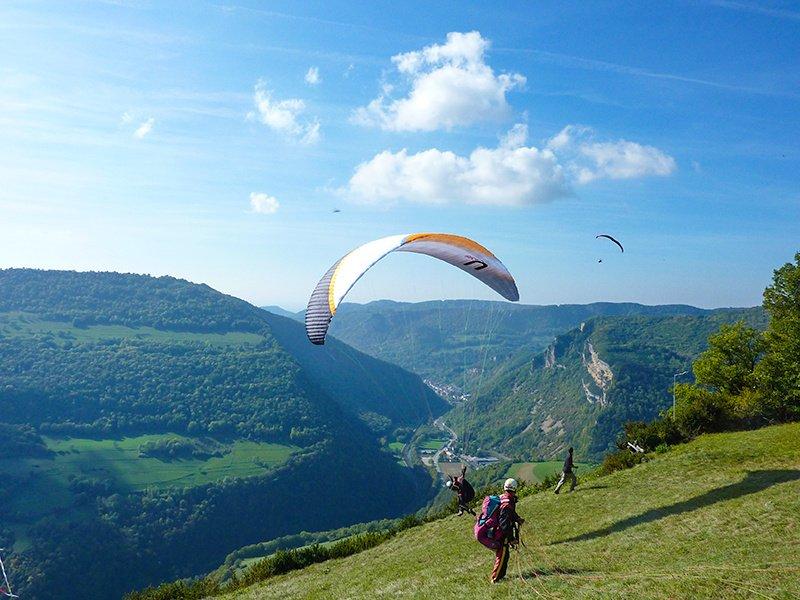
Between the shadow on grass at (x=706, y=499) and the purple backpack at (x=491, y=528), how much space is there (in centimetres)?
475

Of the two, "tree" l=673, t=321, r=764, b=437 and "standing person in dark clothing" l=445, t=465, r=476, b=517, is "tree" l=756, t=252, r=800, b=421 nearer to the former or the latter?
"tree" l=673, t=321, r=764, b=437

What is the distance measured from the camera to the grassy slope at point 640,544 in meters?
8.84

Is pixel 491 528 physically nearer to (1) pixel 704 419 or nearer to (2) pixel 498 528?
(2) pixel 498 528

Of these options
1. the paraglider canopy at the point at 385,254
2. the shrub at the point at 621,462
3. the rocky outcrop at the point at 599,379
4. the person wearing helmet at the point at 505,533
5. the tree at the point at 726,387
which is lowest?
the rocky outcrop at the point at 599,379

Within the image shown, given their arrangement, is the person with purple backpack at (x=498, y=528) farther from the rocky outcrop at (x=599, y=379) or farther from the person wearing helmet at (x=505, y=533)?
the rocky outcrop at (x=599, y=379)

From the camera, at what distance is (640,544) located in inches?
477

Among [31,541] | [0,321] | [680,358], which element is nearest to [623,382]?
[680,358]

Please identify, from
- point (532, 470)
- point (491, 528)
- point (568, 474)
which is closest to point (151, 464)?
point (532, 470)

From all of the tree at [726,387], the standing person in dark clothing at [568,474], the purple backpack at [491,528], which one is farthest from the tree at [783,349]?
the purple backpack at [491,528]

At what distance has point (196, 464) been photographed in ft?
462

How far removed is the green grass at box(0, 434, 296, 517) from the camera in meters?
113

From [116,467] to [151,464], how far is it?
8.35m

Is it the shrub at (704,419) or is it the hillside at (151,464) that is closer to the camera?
the shrub at (704,419)

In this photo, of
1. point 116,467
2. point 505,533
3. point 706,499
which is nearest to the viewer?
point 505,533
